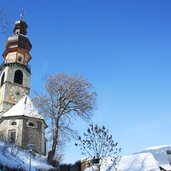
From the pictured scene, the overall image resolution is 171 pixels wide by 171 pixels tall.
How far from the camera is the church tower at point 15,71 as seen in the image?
46.7 metres

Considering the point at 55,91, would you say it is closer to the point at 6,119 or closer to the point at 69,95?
the point at 69,95

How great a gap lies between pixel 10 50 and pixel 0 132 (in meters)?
19.7

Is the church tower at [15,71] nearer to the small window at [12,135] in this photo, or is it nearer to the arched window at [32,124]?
the small window at [12,135]

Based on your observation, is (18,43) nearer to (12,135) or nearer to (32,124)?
(32,124)

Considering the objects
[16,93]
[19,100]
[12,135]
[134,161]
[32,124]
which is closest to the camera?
[134,161]

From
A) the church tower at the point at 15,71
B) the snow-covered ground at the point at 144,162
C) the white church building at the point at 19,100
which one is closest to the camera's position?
the snow-covered ground at the point at 144,162

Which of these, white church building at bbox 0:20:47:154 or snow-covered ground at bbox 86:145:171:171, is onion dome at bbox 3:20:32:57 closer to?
white church building at bbox 0:20:47:154

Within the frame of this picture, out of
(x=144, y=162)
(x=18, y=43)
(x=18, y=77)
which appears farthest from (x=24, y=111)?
(x=18, y=43)

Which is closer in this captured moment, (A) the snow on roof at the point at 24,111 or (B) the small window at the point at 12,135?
(B) the small window at the point at 12,135

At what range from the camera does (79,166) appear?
28469 millimetres

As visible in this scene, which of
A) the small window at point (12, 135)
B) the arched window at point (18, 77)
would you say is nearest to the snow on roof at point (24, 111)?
the small window at point (12, 135)

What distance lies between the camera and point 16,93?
47.4 meters

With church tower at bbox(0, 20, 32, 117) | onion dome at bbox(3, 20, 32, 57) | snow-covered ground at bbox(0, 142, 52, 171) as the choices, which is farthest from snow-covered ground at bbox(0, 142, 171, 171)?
onion dome at bbox(3, 20, 32, 57)

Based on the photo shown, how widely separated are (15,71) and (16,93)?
450 centimetres
